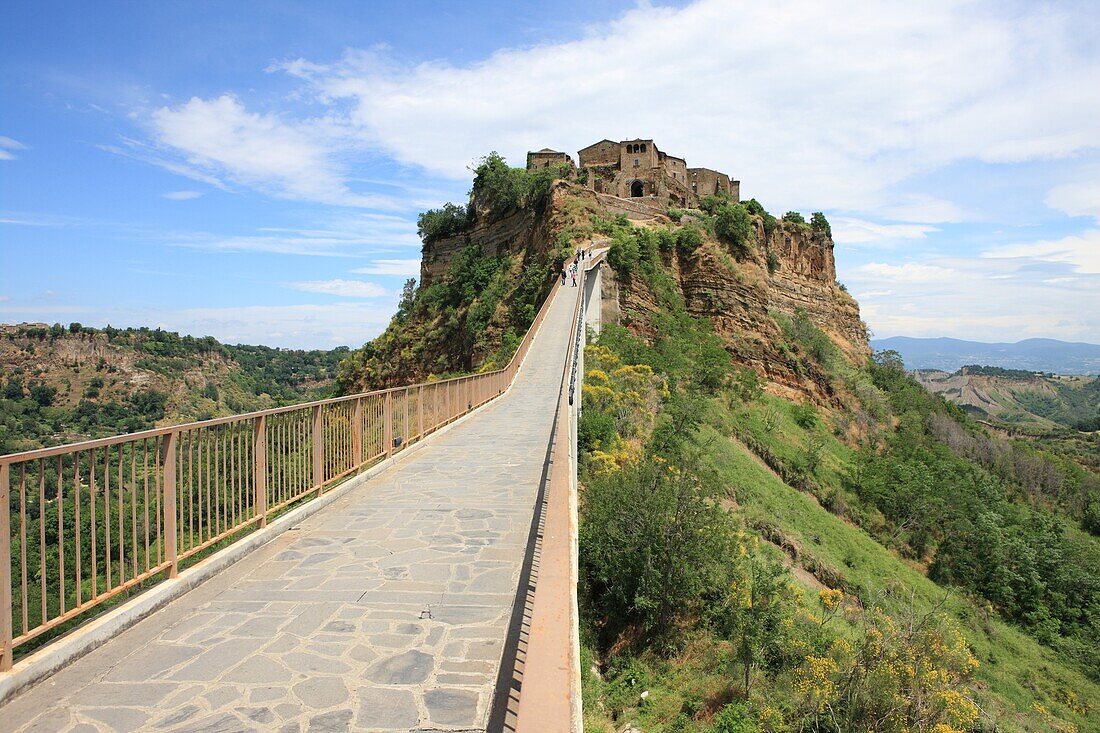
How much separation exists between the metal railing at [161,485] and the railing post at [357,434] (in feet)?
0.05

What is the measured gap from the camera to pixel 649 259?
32.2 meters

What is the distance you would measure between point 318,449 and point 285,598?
3.12 meters

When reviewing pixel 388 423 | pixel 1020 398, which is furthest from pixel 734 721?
pixel 1020 398

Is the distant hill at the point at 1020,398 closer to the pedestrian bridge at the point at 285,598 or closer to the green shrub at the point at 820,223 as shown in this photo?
the green shrub at the point at 820,223

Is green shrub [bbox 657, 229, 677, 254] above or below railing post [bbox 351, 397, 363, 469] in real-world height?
above

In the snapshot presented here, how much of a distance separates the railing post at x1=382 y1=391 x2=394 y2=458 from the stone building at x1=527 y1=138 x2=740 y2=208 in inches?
1355

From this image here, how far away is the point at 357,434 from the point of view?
9.37 meters

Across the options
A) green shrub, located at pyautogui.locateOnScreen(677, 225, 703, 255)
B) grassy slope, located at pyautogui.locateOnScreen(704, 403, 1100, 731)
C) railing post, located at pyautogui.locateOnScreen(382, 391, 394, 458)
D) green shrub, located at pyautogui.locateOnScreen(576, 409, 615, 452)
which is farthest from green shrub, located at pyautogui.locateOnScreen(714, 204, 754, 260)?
railing post, located at pyautogui.locateOnScreen(382, 391, 394, 458)

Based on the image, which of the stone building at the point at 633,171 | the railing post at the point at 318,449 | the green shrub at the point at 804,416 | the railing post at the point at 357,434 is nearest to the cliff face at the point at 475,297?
the stone building at the point at 633,171

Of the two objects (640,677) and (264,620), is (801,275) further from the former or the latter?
(264,620)

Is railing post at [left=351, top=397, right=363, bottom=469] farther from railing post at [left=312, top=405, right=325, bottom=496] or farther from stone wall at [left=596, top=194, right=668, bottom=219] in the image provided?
stone wall at [left=596, top=194, right=668, bottom=219]

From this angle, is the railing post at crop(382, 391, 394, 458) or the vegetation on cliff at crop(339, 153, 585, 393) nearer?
the railing post at crop(382, 391, 394, 458)

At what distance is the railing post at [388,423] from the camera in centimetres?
1050

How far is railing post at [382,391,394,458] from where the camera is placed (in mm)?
10500
